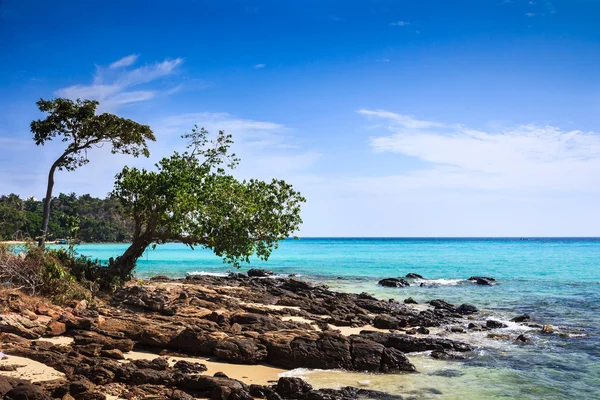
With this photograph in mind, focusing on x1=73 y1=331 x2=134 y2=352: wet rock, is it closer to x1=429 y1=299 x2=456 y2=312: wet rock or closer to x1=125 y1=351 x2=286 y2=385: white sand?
x1=125 y1=351 x2=286 y2=385: white sand

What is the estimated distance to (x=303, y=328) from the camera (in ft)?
66.7

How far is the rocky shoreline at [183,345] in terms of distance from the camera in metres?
12.5

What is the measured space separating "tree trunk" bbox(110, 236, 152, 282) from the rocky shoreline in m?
2.43

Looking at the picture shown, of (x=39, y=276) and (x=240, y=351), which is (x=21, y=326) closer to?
(x=39, y=276)

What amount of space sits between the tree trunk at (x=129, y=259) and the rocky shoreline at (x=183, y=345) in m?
2.43

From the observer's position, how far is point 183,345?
1622 centimetres

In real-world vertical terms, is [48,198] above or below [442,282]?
above

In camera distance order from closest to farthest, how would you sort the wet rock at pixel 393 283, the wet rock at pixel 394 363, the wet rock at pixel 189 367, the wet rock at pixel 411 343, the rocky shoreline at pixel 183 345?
the rocky shoreline at pixel 183 345 < the wet rock at pixel 189 367 < the wet rock at pixel 394 363 < the wet rock at pixel 411 343 < the wet rock at pixel 393 283

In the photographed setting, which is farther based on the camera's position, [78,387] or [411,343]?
[411,343]

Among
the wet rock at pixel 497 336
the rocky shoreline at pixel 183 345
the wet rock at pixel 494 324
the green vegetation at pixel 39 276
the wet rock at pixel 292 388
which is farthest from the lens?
the wet rock at pixel 494 324

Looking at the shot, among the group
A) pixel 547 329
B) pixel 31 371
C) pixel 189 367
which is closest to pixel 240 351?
pixel 189 367

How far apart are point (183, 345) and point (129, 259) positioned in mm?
10513

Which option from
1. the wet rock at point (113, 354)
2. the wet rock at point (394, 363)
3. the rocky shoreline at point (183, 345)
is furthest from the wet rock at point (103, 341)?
the wet rock at point (394, 363)

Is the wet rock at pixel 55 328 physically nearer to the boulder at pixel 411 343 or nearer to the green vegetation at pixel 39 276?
the green vegetation at pixel 39 276
